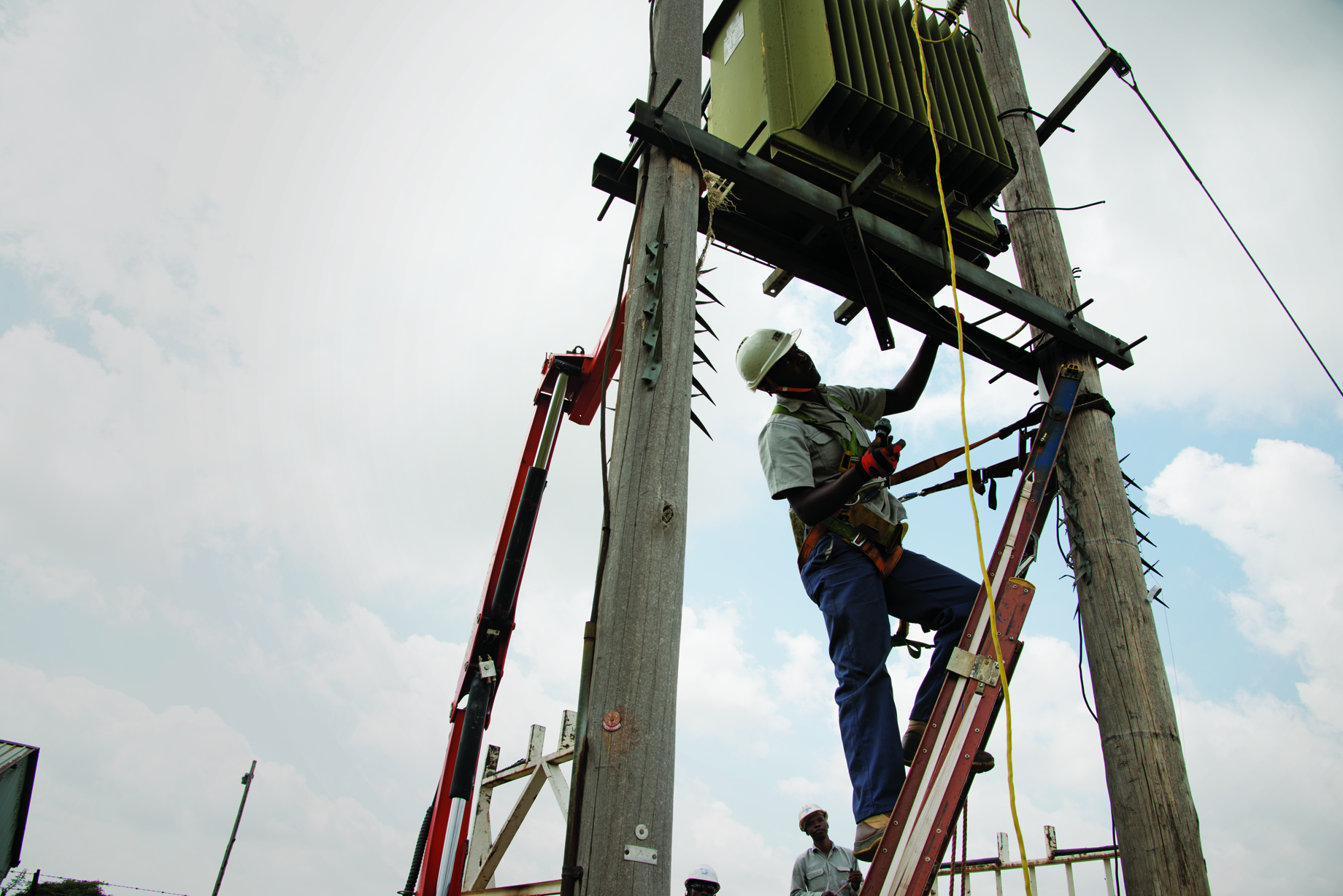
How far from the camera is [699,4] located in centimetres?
328

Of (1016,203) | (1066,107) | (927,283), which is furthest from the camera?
(1066,107)

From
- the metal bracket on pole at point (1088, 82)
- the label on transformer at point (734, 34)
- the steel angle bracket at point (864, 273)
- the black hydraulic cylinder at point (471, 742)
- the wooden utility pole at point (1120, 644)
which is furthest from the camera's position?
the black hydraulic cylinder at point (471, 742)

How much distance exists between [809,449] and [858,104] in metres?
1.57

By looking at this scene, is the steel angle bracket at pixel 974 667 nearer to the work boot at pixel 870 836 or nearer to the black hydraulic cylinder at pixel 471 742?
the work boot at pixel 870 836

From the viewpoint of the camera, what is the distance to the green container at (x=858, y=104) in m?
3.48

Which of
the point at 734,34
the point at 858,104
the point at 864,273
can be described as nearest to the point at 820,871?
the point at 864,273

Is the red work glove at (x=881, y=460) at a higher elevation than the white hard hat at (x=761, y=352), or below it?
below

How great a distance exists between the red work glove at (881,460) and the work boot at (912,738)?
1.15 metres

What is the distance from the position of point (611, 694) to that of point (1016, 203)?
3798mm

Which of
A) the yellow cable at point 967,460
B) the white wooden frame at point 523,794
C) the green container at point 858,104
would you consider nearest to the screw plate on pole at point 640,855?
the yellow cable at point 967,460

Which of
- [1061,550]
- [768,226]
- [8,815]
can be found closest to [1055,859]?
[1061,550]

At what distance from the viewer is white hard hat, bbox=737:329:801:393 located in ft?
11.7

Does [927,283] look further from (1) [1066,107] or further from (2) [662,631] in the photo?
(2) [662,631]

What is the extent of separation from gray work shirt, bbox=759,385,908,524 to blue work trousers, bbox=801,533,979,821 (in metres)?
0.25
